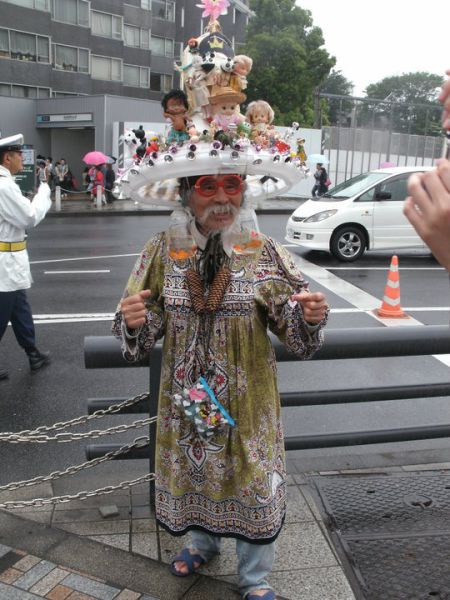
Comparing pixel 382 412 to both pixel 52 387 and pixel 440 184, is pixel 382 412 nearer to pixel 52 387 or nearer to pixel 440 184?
pixel 52 387

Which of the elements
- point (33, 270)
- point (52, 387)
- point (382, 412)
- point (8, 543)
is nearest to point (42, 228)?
point (33, 270)

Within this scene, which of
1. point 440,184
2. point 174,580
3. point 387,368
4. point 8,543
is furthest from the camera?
point 387,368

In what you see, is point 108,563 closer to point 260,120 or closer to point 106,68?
point 260,120

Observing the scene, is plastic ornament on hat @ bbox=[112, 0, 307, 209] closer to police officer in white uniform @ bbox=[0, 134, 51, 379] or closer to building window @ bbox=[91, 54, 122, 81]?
police officer in white uniform @ bbox=[0, 134, 51, 379]

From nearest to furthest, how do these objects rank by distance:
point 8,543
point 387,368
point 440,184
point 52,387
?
point 440,184
point 8,543
point 52,387
point 387,368

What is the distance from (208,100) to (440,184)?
1.28 metres

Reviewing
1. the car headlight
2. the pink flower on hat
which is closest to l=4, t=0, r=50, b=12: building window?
the car headlight

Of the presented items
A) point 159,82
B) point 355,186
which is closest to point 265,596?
point 355,186

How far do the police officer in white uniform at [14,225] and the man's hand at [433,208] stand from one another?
3.95 m

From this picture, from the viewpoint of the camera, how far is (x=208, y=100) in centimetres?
230

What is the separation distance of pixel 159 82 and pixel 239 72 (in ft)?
→ 149

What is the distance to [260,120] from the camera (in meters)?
2.34

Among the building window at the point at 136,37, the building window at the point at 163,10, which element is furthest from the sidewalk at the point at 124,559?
the building window at the point at 163,10

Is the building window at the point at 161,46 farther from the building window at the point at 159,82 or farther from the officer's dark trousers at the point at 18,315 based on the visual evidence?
the officer's dark trousers at the point at 18,315
